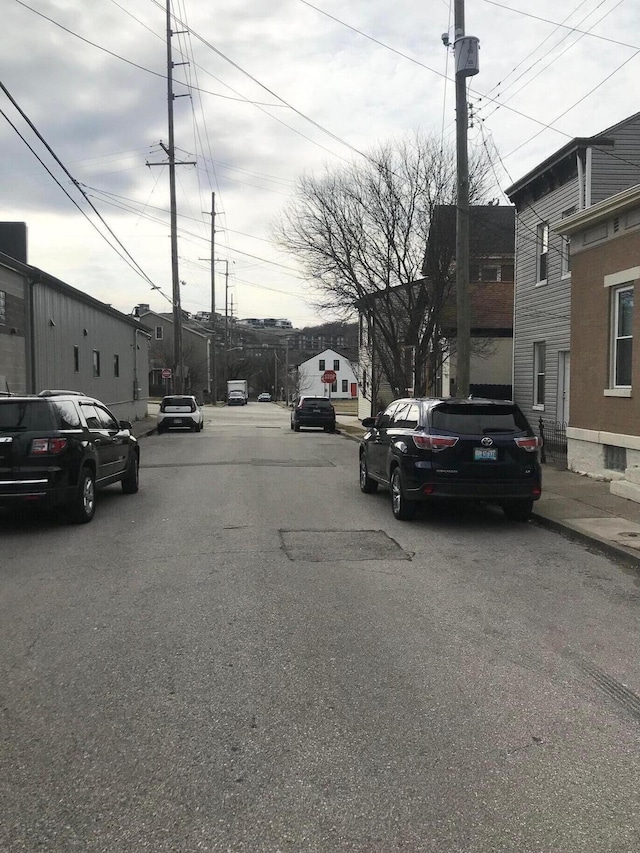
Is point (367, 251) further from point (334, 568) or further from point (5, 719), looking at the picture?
point (5, 719)

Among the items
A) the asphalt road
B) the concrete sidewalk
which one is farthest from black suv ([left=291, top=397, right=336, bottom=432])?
the asphalt road

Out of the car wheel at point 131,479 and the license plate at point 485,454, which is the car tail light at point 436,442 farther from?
the car wheel at point 131,479

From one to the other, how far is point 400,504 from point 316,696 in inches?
223

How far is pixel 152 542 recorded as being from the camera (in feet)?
27.5

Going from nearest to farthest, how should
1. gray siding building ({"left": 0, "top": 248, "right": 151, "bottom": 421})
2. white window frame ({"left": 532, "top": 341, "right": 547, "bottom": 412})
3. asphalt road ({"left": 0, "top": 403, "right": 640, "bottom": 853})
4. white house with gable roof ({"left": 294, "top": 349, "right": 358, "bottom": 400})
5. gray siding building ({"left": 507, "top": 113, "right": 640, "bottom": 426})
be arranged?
asphalt road ({"left": 0, "top": 403, "right": 640, "bottom": 853}) → gray siding building ({"left": 507, "top": 113, "right": 640, "bottom": 426}) → gray siding building ({"left": 0, "top": 248, "right": 151, "bottom": 421}) → white window frame ({"left": 532, "top": 341, "right": 547, "bottom": 412}) → white house with gable roof ({"left": 294, "top": 349, "right": 358, "bottom": 400})

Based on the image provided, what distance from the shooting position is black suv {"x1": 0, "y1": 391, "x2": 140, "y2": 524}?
880 cm

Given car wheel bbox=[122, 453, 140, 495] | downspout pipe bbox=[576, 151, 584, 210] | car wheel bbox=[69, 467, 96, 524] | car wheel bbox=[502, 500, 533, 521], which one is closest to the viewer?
car wheel bbox=[69, 467, 96, 524]

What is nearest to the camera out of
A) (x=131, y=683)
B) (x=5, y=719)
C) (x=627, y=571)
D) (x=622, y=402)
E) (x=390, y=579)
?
(x=5, y=719)

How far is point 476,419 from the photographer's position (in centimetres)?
951

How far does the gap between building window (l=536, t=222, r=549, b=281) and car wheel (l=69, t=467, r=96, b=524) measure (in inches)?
526

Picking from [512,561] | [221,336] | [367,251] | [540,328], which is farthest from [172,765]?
[221,336]

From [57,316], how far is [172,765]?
20.8m

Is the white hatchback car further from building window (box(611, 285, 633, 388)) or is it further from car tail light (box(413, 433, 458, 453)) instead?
car tail light (box(413, 433, 458, 453))

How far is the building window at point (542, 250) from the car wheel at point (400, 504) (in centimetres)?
1108
